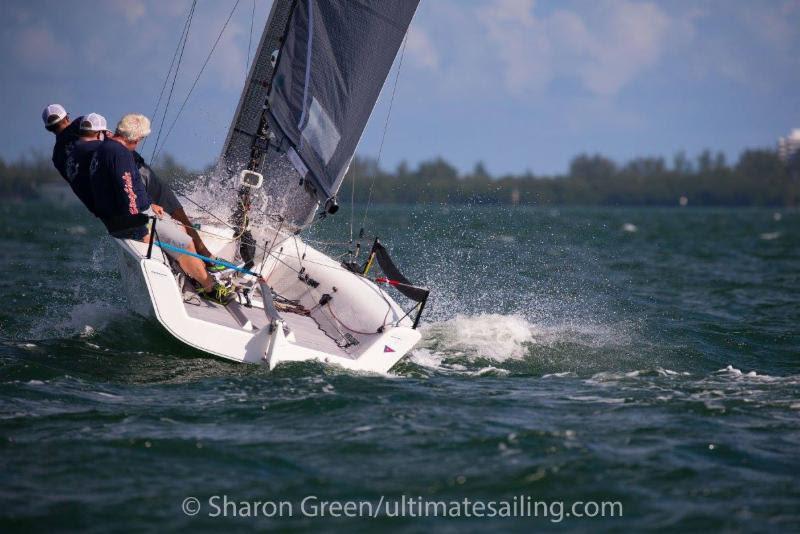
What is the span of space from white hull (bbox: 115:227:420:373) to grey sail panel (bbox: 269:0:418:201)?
0.83 meters

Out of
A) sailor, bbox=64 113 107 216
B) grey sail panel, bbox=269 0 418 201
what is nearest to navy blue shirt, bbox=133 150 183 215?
sailor, bbox=64 113 107 216

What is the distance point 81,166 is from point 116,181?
0.34 m

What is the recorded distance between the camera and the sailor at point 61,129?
22.8ft

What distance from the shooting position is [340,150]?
7.77 meters

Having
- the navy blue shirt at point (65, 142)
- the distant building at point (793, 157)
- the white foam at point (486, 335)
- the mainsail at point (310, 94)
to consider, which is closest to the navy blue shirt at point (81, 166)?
the navy blue shirt at point (65, 142)

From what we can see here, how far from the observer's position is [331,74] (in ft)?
24.6

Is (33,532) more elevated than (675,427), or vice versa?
(675,427)

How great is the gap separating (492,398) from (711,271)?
40.1 ft

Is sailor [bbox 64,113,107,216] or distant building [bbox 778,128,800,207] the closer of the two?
sailor [bbox 64,113,107,216]

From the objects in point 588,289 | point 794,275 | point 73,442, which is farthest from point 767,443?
point 794,275

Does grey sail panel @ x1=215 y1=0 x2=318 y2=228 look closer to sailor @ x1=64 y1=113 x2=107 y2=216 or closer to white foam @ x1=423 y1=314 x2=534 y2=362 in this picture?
sailor @ x1=64 y1=113 x2=107 y2=216

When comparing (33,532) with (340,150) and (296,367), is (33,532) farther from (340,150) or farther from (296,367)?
(340,150)

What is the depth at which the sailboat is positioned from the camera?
22.2 ft

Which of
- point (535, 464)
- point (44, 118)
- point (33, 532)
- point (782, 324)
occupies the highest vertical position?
point (44, 118)
